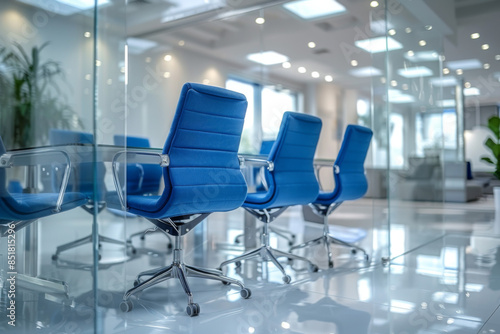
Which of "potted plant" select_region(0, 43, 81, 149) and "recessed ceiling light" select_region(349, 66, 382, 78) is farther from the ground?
"recessed ceiling light" select_region(349, 66, 382, 78)

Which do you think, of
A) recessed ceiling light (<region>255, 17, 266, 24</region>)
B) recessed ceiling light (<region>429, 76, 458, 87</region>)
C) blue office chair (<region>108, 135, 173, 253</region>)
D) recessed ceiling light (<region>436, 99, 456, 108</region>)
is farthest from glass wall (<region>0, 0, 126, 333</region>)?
recessed ceiling light (<region>255, 17, 266, 24</region>)

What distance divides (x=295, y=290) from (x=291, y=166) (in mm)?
860

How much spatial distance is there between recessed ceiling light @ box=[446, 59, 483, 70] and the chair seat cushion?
5.21m

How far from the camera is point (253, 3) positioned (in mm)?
7016

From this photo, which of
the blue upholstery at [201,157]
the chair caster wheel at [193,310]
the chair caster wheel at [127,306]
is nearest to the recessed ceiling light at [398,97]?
the blue upholstery at [201,157]

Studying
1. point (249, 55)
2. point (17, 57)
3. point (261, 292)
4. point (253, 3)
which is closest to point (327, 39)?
point (249, 55)

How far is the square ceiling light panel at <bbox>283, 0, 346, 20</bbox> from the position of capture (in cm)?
717

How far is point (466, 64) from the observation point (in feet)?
18.5

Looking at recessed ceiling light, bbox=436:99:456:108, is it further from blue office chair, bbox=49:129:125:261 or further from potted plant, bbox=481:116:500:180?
blue office chair, bbox=49:129:125:261

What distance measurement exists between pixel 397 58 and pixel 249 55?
477 centimetres

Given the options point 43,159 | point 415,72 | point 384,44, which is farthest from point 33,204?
point 415,72

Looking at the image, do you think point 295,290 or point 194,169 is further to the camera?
point 295,290

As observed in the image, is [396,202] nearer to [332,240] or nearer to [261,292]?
[332,240]

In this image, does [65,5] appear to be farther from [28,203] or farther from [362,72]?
[362,72]
